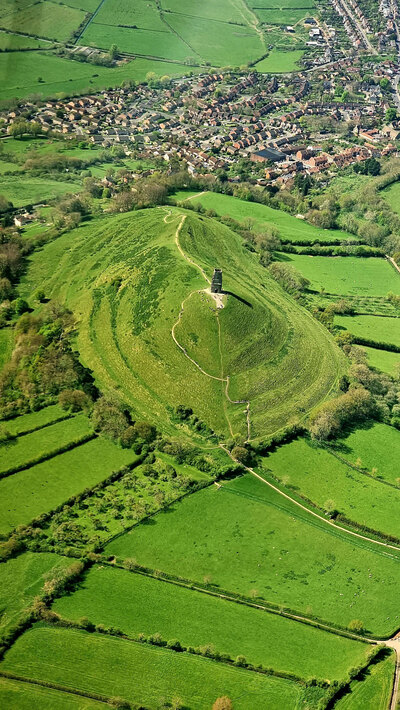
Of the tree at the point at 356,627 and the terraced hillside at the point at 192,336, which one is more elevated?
the terraced hillside at the point at 192,336

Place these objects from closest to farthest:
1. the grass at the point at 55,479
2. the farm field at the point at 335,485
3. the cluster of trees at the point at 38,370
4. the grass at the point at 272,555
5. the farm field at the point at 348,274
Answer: the grass at the point at 272,555 → the grass at the point at 55,479 → the farm field at the point at 335,485 → the cluster of trees at the point at 38,370 → the farm field at the point at 348,274

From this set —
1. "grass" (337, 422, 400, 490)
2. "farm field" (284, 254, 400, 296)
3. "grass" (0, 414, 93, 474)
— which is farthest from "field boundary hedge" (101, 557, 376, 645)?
"farm field" (284, 254, 400, 296)

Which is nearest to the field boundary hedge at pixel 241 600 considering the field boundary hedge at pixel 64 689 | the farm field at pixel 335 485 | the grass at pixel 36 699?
the field boundary hedge at pixel 64 689

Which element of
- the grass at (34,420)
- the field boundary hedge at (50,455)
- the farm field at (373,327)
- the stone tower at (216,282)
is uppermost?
the stone tower at (216,282)

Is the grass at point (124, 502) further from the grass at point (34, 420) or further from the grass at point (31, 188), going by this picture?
the grass at point (31, 188)

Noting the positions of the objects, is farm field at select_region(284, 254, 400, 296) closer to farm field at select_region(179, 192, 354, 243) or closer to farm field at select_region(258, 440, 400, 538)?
farm field at select_region(179, 192, 354, 243)

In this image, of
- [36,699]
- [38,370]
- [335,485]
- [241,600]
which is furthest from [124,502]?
[38,370]
